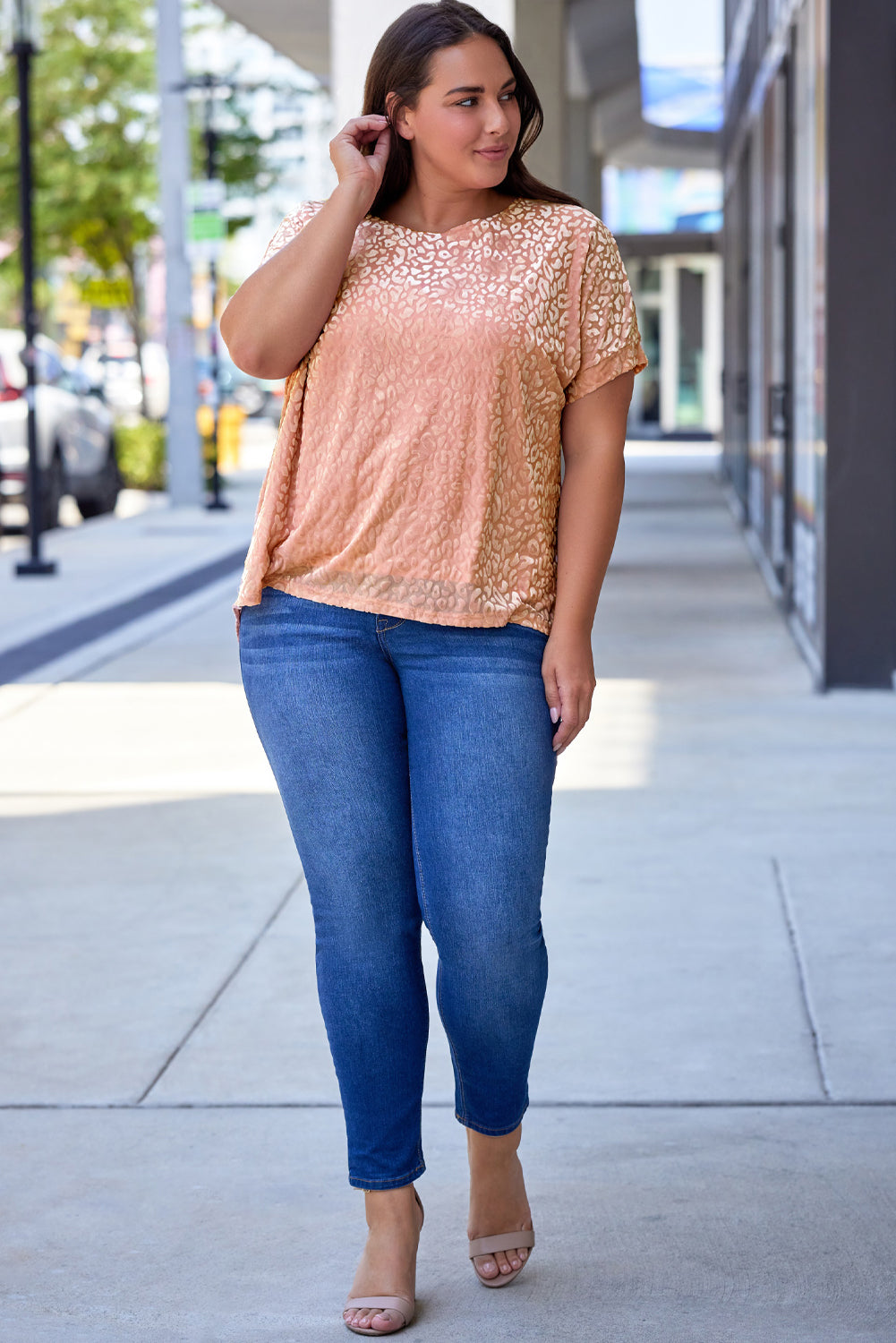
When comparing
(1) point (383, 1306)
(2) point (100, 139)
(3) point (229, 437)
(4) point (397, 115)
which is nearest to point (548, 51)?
(4) point (397, 115)

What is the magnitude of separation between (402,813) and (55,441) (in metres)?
15.7

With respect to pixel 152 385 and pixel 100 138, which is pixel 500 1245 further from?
pixel 152 385

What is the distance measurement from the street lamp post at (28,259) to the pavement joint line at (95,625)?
3.52ft

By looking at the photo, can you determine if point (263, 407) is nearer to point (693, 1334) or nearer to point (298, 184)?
point (298, 184)

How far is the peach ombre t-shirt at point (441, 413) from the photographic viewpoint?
109 inches

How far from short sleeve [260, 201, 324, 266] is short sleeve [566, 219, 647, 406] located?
406 mm

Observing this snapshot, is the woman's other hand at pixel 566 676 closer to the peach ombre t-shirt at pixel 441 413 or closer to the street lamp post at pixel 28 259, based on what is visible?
the peach ombre t-shirt at pixel 441 413

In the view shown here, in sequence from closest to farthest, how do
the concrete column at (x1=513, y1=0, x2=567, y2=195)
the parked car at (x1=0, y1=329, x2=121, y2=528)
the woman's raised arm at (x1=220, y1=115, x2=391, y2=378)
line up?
1. the woman's raised arm at (x1=220, y1=115, x2=391, y2=378)
2. the concrete column at (x1=513, y1=0, x2=567, y2=195)
3. the parked car at (x1=0, y1=329, x2=121, y2=528)

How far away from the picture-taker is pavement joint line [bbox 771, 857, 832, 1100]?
3982 millimetres

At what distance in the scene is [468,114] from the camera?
2801 millimetres

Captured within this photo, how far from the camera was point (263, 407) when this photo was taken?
5181cm

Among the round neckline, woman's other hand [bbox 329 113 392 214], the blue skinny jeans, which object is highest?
woman's other hand [bbox 329 113 392 214]

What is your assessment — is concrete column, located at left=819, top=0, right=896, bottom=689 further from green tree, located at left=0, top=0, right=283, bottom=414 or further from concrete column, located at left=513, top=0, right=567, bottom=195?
green tree, located at left=0, top=0, right=283, bottom=414

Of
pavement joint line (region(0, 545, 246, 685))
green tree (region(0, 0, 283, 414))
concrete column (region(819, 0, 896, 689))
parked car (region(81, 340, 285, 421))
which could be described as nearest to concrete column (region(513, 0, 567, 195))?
concrete column (region(819, 0, 896, 689))
